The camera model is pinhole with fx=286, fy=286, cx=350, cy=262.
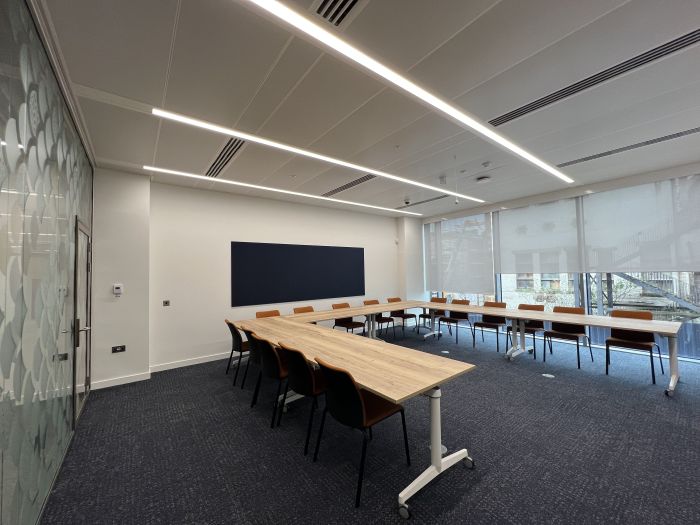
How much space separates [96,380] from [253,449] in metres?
2.87

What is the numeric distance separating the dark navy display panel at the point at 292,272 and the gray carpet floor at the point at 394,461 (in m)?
2.28

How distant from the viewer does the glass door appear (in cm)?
282

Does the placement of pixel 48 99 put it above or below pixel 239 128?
below

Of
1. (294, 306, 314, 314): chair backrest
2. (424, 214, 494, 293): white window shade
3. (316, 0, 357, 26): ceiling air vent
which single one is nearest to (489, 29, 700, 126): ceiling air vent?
(316, 0, 357, 26): ceiling air vent

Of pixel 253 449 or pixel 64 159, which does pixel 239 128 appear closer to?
pixel 64 159

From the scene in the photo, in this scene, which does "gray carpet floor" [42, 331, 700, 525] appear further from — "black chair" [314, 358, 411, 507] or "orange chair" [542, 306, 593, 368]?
"orange chair" [542, 306, 593, 368]

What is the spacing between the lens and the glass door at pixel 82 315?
2822 millimetres

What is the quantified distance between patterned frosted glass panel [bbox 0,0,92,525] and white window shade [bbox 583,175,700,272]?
24.2ft

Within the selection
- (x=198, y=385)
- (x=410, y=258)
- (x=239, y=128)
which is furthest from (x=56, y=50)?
(x=410, y=258)

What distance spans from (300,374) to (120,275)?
3.24 meters

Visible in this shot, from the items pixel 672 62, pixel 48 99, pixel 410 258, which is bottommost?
pixel 410 258

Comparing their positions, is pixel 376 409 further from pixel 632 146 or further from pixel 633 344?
pixel 632 146

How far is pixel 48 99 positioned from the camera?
2.04m

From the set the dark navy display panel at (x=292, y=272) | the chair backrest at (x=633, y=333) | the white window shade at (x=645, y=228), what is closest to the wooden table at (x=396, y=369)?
the dark navy display panel at (x=292, y=272)
